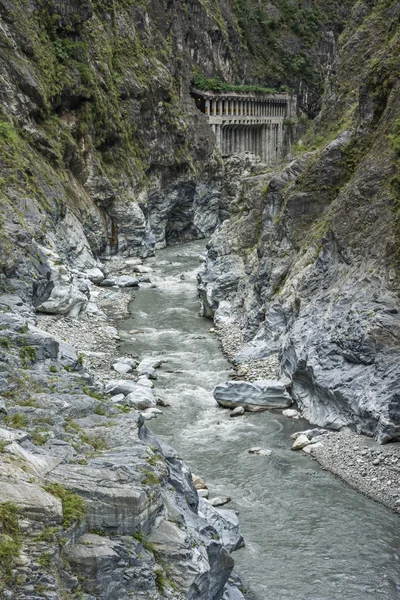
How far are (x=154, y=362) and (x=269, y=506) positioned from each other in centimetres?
1238

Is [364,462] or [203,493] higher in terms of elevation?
A: [364,462]

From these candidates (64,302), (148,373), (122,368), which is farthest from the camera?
(64,302)

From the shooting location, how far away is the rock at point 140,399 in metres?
24.3

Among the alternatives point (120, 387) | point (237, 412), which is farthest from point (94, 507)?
point (120, 387)

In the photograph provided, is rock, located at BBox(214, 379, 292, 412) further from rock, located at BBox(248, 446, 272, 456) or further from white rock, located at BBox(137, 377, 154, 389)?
rock, located at BBox(248, 446, 272, 456)

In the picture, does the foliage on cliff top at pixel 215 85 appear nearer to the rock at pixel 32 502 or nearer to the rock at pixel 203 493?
the rock at pixel 203 493

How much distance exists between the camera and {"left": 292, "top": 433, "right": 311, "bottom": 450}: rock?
21281mm

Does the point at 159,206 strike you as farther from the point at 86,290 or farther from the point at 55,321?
the point at 55,321

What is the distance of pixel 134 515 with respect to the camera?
1082 cm

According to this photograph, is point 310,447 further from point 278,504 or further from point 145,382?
point 145,382

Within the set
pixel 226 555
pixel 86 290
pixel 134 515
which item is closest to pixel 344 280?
pixel 226 555

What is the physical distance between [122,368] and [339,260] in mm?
9961

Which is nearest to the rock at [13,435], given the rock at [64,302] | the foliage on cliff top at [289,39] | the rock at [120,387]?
the rock at [120,387]

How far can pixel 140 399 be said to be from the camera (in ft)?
80.1
